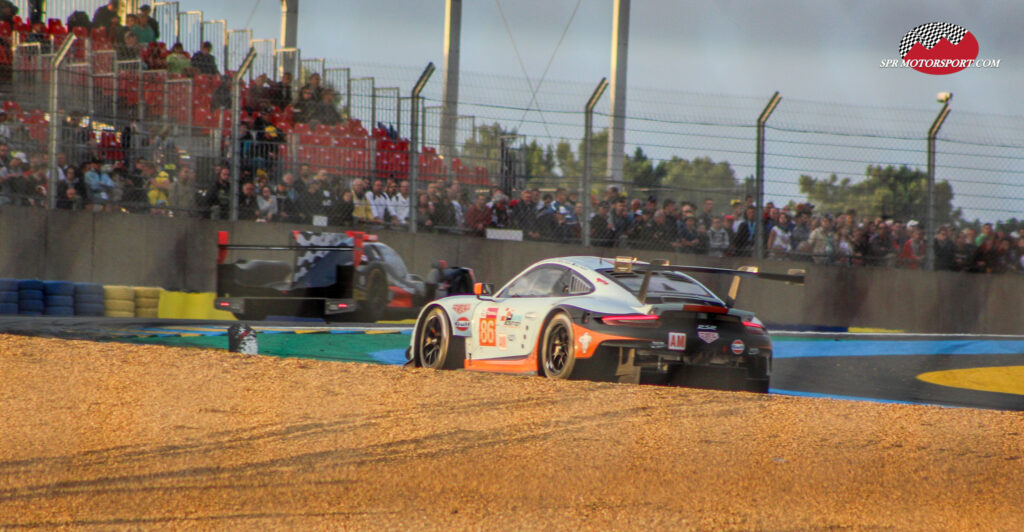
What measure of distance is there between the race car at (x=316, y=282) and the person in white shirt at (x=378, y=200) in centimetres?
79

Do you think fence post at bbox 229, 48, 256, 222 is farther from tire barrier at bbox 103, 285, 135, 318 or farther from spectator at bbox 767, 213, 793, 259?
spectator at bbox 767, 213, 793, 259

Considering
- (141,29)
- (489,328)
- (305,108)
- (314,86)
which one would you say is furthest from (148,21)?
(489,328)

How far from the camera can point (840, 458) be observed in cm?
567

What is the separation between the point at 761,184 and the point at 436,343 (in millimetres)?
6187

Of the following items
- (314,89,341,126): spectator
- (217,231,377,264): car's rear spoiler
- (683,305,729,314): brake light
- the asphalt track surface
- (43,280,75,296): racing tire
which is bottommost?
the asphalt track surface

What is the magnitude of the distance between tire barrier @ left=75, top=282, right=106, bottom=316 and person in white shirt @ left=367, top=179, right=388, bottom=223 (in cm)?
351

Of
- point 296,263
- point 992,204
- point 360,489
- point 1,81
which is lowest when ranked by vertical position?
point 360,489

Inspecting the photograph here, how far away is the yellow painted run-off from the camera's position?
9844 millimetres

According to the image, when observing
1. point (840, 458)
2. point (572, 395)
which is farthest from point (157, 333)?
point (840, 458)

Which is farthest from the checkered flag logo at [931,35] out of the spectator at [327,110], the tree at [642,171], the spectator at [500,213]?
the spectator at [327,110]

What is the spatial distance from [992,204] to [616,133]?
4956 millimetres

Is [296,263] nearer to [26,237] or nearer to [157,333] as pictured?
[157,333]

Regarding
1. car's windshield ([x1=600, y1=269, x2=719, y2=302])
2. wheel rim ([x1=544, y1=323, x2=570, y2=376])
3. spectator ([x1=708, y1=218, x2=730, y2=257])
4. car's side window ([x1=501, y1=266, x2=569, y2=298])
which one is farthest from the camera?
spectator ([x1=708, y1=218, x2=730, y2=257])

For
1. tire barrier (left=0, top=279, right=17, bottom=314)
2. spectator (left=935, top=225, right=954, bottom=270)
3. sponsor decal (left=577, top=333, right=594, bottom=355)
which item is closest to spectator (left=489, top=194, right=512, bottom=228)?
spectator (left=935, top=225, right=954, bottom=270)
